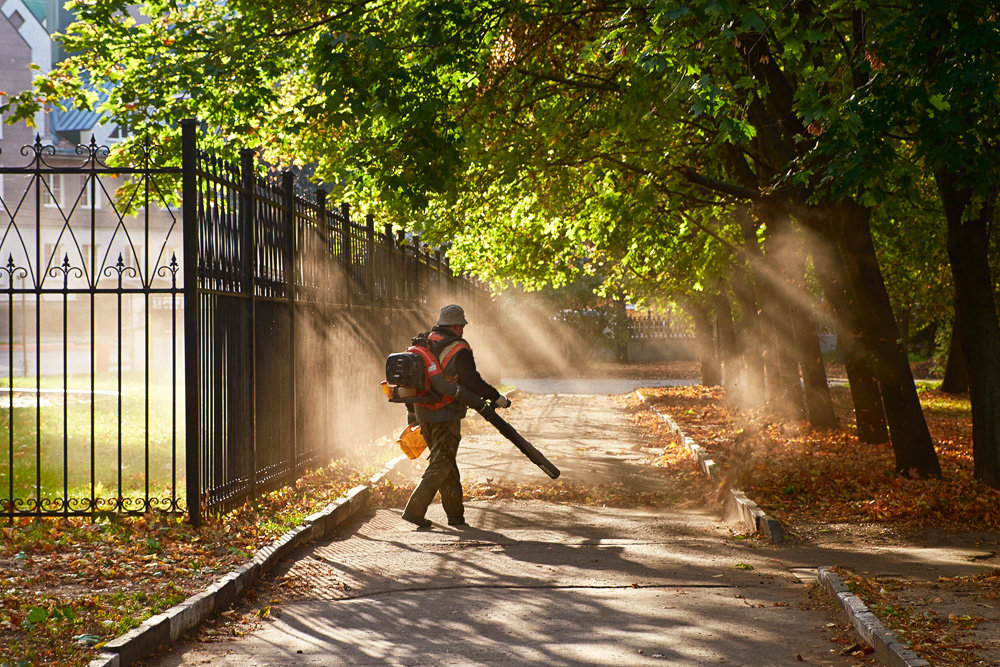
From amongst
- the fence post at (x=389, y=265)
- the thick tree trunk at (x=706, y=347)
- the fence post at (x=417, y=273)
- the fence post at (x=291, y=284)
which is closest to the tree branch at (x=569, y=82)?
the fence post at (x=291, y=284)

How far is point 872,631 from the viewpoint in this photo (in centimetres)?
551

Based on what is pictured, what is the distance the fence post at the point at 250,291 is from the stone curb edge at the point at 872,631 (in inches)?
211

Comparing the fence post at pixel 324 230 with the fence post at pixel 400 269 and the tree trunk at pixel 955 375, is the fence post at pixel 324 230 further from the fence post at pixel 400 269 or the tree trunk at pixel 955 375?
the tree trunk at pixel 955 375

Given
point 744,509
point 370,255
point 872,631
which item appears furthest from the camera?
point 370,255

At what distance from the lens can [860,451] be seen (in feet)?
46.0

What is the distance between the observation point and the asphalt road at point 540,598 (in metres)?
5.46

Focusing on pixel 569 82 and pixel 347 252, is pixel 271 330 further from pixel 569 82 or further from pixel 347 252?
pixel 569 82

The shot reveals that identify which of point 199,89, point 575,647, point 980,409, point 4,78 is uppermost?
point 4,78

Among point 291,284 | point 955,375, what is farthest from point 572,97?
point 955,375

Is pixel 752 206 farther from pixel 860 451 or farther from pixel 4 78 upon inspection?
pixel 4 78

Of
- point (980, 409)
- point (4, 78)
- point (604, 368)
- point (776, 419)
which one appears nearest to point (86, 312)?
point (4, 78)

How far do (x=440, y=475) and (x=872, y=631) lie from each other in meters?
4.77

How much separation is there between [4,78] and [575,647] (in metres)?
48.0

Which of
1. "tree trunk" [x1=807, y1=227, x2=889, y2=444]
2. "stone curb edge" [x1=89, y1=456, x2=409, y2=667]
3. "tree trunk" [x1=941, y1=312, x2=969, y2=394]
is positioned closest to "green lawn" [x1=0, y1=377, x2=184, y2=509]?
"stone curb edge" [x1=89, y1=456, x2=409, y2=667]
